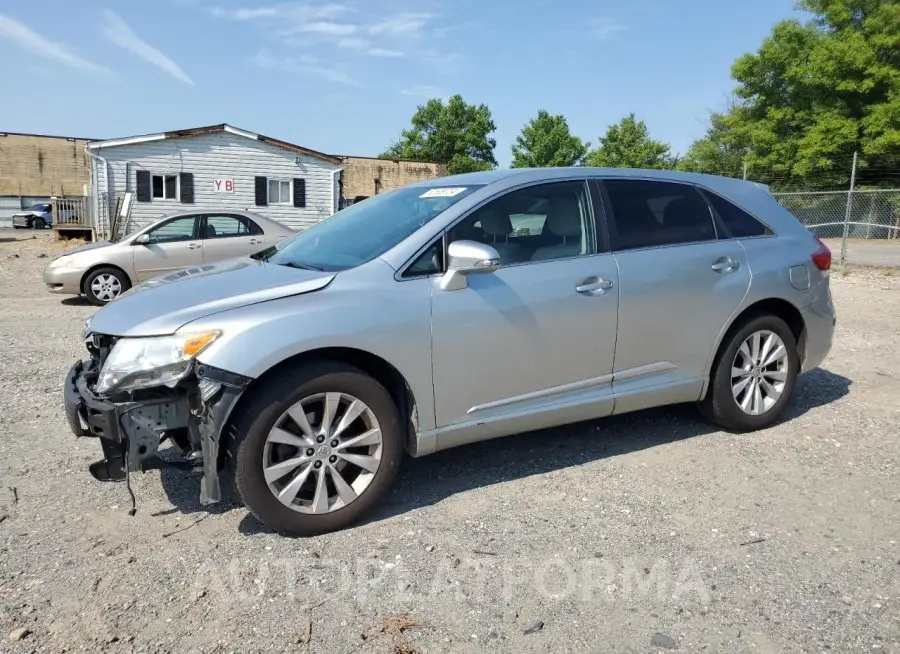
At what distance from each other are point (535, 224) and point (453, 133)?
72069 millimetres

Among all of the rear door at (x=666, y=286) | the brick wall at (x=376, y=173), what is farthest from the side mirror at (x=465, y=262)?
the brick wall at (x=376, y=173)

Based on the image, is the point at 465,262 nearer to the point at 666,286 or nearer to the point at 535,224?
the point at 535,224

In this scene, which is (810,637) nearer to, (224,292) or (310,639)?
(310,639)

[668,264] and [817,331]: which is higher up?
[668,264]

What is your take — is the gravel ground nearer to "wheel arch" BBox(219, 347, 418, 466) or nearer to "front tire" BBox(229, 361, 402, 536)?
"front tire" BBox(229, 361, 402, 536)

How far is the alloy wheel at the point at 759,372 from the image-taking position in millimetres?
4645

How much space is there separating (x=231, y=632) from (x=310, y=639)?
11.8 inches

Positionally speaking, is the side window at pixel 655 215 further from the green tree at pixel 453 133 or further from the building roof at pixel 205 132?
the green tree at pixel 453 133

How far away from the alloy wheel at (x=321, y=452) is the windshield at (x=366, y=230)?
752mm

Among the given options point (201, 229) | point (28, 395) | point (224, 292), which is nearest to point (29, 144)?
point (201, 229)

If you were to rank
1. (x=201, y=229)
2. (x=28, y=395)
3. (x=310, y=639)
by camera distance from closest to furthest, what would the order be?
(x=310, y=639)
(x=28, y=395)
(x=201, y=229)

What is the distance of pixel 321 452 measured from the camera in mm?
3322

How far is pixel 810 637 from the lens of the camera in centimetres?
262

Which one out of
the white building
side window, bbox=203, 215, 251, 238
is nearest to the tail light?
side window, bbox=203, 215, 251, 238
